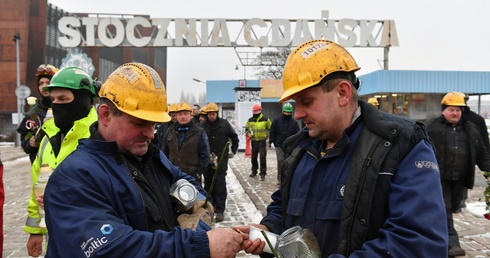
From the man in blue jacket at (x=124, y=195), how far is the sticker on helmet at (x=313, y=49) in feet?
2.54

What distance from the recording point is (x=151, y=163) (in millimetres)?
2268

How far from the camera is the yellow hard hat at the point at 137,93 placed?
1.96 m

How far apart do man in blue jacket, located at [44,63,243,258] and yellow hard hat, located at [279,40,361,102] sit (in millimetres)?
694

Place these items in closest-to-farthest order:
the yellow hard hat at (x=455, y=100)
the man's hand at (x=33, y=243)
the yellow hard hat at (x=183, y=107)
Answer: the man's hand at (x=33, y=243)
the yellow hard hat at (x=455, y=100)
the yellow hard hat at (x=183, y=107)

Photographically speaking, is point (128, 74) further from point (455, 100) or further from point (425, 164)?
point (455, 100)

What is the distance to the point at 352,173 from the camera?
1.79 metres

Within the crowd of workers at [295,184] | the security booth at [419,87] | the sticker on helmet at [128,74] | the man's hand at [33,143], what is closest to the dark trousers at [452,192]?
the crowd of workers at [295,184]

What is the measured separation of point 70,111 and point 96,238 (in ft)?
5.59

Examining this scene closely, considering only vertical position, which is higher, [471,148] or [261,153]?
[471,148]

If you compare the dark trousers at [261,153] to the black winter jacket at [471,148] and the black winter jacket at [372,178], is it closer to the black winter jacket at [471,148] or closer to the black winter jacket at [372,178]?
the black winter jacket at [471,148]

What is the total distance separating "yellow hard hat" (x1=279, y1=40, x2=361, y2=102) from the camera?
6.28 ft

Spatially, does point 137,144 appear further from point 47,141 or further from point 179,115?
point 179,115

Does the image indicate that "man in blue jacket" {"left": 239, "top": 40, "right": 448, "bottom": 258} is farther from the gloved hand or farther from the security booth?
the security booth

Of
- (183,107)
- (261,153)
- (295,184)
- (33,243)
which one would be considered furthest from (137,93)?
(261,153)
